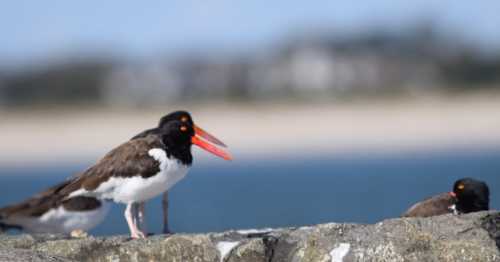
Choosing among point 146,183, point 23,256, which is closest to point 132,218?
point 146,183

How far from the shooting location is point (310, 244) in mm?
6145

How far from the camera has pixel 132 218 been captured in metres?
8.01

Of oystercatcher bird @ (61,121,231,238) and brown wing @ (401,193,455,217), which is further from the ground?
oystercatcher bird @ (61,121,231,238)

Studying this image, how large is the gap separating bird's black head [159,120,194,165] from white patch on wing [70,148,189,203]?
0.06 metres

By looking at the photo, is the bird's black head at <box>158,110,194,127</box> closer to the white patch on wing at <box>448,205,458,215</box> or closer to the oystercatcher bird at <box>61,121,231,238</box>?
the oystercatcher bird at <box>61,121,231,238</box>

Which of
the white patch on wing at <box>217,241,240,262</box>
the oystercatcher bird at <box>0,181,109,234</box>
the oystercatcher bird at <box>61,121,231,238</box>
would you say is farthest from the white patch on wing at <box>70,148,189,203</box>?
the oystercatcher bird at <box>0,181,109,234</box>

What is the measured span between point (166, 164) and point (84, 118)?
50.0 metres

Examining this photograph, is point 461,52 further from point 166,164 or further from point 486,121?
point 166,164

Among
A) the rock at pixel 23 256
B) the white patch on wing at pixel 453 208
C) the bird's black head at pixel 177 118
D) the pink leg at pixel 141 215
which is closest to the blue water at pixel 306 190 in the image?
the pink leg at pixel 141 215

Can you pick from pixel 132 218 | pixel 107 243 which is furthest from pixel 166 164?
pixel 107 243

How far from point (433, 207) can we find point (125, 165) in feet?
7.70

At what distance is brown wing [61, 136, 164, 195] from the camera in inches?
313

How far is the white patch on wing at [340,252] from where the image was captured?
5.98 metres

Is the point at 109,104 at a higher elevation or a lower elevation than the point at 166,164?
higher
